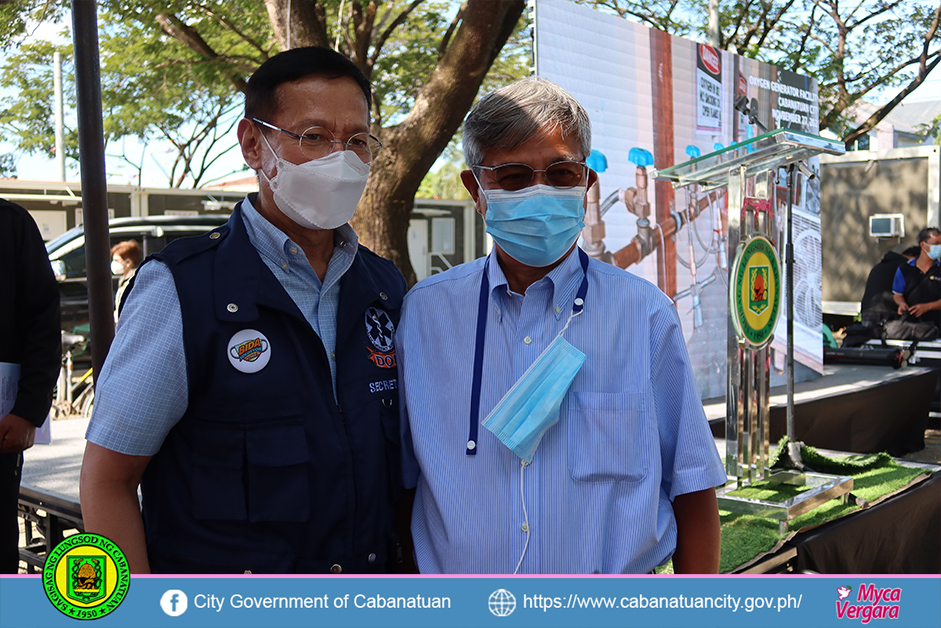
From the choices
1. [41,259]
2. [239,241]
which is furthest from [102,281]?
[239,241]

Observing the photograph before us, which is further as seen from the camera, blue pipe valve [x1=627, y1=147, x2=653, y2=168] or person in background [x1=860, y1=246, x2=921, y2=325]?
person in background [x1=860, y1=246, x2=921, y2=325]

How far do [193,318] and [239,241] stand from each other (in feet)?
0.62

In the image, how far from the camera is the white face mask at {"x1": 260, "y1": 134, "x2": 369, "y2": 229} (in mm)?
1482

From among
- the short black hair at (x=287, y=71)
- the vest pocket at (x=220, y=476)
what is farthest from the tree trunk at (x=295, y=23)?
the vest pocket at (x=220, y=476)

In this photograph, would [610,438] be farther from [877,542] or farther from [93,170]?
[877,542]

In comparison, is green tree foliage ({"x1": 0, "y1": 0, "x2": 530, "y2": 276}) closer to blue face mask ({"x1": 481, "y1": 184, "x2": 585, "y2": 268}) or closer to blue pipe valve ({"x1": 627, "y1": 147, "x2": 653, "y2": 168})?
blue pipe valve ({"x1": 627, "y1": 147, "x2": 653, "y2": 168})

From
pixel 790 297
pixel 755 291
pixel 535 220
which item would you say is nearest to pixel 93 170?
pixel 535 220

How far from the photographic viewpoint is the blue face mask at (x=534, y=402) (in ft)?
4.33

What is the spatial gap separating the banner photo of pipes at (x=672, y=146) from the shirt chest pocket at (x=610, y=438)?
3.81 meters

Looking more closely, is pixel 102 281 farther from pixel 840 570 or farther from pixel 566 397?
pixel 840 570
